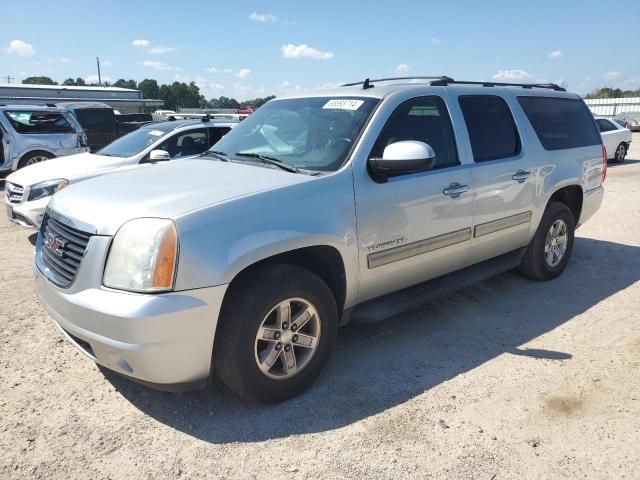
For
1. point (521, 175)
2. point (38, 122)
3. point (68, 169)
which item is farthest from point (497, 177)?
point (38, 122)

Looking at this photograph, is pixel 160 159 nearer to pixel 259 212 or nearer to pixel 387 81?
A: pixel 387 81

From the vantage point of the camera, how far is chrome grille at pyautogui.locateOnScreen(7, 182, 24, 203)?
6.68 metres

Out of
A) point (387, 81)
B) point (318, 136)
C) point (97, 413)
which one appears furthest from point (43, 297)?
point (387, 81)

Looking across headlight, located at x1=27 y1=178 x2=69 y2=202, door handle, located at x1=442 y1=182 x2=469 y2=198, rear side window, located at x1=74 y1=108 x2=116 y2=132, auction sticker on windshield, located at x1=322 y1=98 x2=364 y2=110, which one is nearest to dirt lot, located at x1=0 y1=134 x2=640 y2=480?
door handle, located at x1=442 y1=182 x2=469 y2=198

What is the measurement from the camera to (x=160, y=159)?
249 inches

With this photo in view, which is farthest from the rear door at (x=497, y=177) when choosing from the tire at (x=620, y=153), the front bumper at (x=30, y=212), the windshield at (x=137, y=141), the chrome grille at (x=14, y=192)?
the tire at (x=620, y=153)

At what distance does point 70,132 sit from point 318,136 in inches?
394

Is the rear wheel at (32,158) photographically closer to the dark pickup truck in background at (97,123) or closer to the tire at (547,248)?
the dark pickup truck in background at (97,123)

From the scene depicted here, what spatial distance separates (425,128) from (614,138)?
1512 centimetres

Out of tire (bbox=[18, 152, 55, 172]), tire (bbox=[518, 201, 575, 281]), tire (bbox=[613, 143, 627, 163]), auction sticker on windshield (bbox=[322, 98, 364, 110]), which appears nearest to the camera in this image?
auction sticker on windshield (bbox=[322, 98, 364, 110])

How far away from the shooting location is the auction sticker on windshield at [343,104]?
3.69 m

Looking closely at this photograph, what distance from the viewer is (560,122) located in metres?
5.20

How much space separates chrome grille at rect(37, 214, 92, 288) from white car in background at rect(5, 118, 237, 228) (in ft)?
10.5

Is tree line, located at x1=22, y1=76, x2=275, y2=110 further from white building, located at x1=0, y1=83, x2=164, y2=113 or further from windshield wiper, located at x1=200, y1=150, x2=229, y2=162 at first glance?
windshield wiper, located at x1=200, y1=150, x2=229, y2=162
